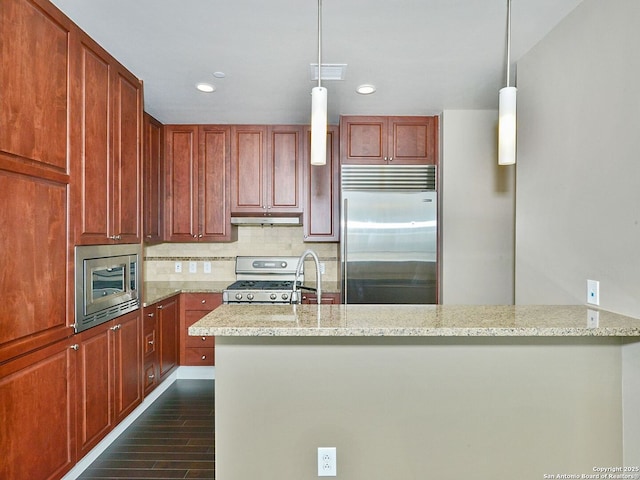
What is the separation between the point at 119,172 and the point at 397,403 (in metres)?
2.16

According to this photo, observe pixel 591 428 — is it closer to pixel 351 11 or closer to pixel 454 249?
pixel 454 249

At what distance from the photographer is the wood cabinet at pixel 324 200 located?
3.70 m

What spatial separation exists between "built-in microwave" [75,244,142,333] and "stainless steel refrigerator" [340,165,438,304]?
5.26 feet

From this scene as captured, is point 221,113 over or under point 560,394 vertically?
over

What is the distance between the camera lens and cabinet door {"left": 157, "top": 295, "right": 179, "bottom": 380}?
10.7 ft

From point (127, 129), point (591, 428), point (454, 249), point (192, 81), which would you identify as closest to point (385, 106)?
point (454, 249)

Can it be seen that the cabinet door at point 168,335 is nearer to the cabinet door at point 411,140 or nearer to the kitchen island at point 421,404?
the kitchen island at point 421,404

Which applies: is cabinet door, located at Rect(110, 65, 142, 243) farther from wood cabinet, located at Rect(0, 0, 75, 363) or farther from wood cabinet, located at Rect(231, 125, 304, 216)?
wood cabinet, located at Rect(231, 125, 304, 216)

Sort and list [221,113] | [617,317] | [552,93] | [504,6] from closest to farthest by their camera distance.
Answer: [617,317], [504,6], [552,93], [221,113]

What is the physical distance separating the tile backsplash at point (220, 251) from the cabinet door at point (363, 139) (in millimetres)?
1041

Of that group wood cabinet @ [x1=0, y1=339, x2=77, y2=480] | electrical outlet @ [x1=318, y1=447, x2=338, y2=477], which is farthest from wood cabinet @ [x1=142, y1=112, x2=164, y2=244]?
electrical outlet @ [x1=318, y1=447, x2=338, y2=477]

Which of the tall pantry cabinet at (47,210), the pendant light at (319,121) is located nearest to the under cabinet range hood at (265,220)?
the tall pantry cabinet at (47,210)

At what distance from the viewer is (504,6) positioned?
1.89 meters

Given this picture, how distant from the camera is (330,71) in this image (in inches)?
99.3
